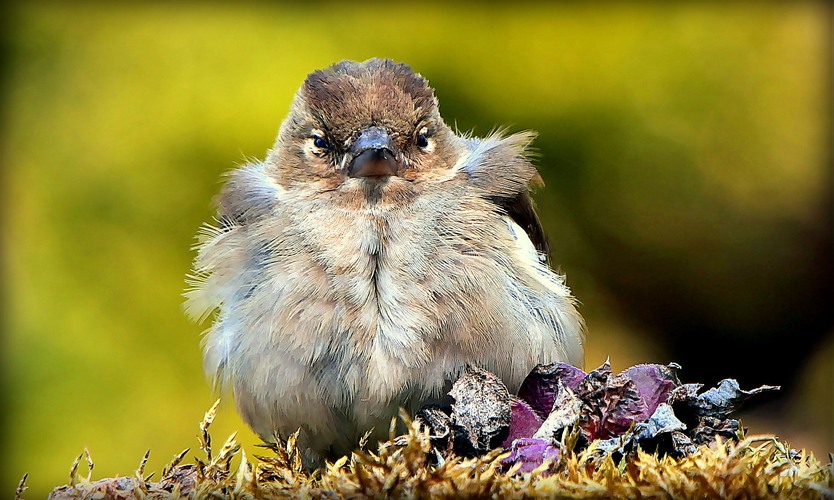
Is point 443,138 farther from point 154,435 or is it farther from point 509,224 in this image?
point 154,435

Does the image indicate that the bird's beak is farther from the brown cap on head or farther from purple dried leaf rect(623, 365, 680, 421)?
purple dried leaf rect(623, 365, 680, 421)

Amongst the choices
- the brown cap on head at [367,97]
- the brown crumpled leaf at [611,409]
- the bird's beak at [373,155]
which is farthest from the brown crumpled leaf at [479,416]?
the brown cap on head at [367,97]

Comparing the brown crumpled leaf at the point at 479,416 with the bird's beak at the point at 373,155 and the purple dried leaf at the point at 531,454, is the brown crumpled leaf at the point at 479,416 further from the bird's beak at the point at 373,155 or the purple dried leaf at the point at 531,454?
the bird's beak at the point at 373,155

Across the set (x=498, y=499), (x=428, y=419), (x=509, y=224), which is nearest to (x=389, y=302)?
(x=428, y=419)

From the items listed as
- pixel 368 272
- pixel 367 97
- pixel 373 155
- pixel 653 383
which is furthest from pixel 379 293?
pixel 653 383

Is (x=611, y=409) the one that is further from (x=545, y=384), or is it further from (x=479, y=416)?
(x=479, y=416)
